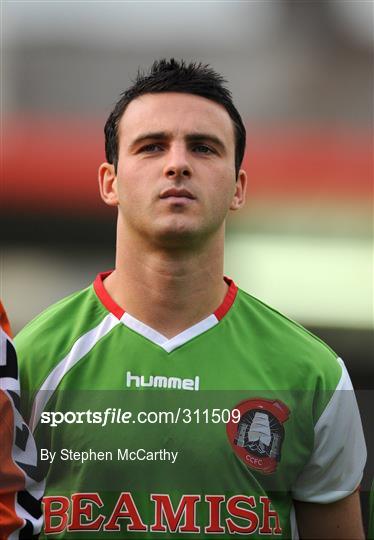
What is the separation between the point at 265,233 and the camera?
6.50 feet

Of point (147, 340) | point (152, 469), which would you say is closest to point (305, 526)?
point (152, 469)

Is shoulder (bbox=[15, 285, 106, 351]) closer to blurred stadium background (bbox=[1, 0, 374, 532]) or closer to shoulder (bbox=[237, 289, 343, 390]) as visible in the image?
blurred stadium background (bbox=[1, 0, 374, 532])

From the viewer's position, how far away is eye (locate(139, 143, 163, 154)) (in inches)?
78.0

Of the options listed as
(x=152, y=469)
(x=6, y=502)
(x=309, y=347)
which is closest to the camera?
(x=6, y=502)

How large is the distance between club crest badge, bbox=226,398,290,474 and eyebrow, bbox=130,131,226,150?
21.7 inches

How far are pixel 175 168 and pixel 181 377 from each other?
44 centimetres

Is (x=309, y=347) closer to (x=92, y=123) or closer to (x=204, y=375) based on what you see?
(x=204, y=375)

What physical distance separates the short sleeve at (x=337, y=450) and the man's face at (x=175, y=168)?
1.44 feet

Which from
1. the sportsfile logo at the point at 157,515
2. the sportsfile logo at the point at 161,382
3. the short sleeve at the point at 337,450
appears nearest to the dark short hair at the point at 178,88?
the sportsfile logo at the point at 161,382

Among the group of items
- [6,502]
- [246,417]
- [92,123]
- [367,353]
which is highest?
[92,123]

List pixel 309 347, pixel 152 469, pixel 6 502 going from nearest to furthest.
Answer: pixel 6 502, pixel 152 469, pixel 309 347

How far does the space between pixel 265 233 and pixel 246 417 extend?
385mm

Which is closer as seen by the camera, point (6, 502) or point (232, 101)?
point (6, 502)

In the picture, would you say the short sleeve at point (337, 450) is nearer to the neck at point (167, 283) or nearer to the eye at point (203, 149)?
the neck at point (167, 283)
